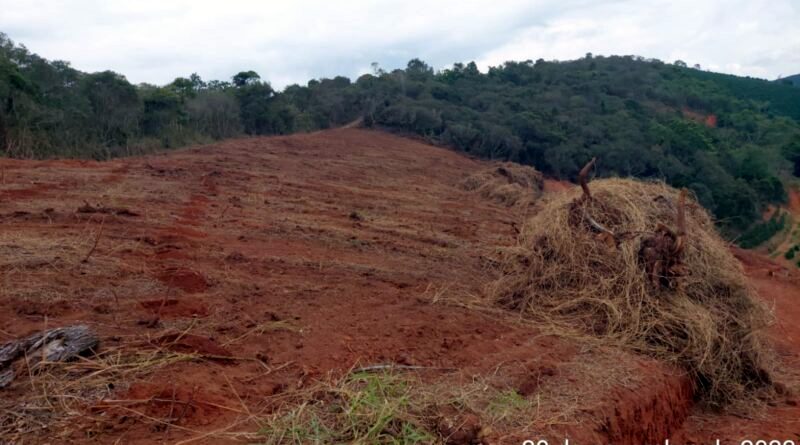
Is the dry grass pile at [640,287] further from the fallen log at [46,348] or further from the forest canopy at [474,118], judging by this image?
the forest canopy at [474,118]

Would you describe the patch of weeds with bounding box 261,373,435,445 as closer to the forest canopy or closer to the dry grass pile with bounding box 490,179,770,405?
the dry grass pile with bounding box 490,179,770,405

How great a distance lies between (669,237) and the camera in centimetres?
580

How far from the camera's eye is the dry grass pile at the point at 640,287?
5367 mm

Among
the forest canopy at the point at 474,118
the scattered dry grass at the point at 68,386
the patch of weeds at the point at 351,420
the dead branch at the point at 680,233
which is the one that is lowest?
the patch of weeds at the point at 351,420

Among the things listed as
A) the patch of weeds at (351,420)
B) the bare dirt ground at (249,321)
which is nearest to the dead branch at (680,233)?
the bare dirt ground at (249,321)

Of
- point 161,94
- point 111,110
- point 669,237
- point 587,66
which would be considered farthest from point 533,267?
point 587,66

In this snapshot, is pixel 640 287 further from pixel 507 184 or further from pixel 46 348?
pixel 507 184

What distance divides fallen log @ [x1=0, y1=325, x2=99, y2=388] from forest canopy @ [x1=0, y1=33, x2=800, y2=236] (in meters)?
10.7

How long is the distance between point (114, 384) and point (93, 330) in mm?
787

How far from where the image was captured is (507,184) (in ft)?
50.9

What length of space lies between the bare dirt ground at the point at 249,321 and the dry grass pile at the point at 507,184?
174 inches

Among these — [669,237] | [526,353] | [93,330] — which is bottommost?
[526,353]

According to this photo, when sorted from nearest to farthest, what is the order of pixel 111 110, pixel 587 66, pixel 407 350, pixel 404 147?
pixel 407 350, pixel 111 110, pixel 404 147, pixel 587 66

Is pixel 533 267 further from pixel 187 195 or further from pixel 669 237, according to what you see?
pixel 187 195
